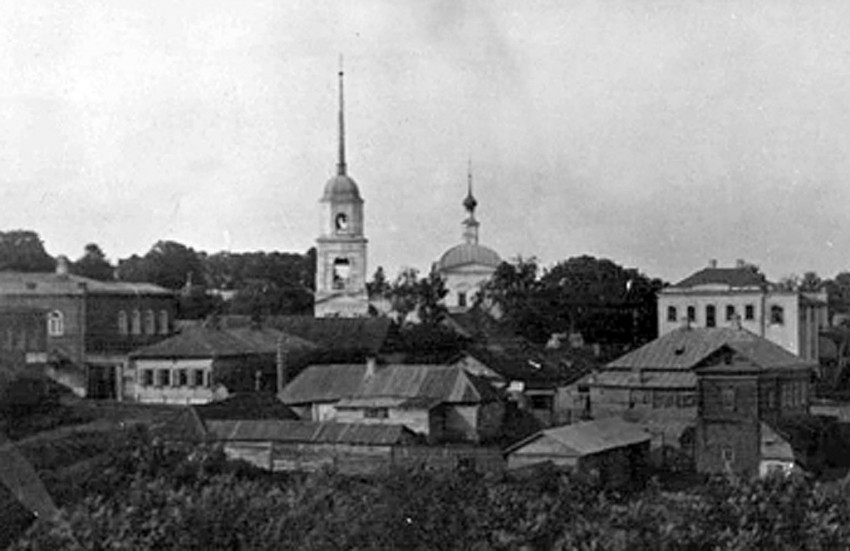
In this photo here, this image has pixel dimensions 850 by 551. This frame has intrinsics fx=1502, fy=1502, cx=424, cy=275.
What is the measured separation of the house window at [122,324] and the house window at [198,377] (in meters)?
5.15

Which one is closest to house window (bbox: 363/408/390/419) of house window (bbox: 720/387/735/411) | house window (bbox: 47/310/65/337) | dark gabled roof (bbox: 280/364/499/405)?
dark gabled roof (bbox: 280/364/499/405)

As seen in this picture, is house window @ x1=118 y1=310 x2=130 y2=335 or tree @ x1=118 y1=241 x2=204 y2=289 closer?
house window @ x1=118 y1=310 x2=130 y2=335

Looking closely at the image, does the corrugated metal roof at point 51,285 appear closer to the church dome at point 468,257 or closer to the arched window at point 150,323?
Result: the arched window at point 150,323

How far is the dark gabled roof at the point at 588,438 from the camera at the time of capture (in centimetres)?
3164

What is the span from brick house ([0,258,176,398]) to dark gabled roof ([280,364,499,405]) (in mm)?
6456

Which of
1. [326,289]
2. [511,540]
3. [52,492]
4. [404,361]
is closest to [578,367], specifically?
[404,361]

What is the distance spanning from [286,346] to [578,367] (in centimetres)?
980

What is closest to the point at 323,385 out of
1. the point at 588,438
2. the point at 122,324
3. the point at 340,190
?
the point at 588,438

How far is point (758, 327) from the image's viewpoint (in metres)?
55.7

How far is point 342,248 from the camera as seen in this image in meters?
65.0

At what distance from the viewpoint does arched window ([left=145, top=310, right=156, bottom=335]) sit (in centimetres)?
4672

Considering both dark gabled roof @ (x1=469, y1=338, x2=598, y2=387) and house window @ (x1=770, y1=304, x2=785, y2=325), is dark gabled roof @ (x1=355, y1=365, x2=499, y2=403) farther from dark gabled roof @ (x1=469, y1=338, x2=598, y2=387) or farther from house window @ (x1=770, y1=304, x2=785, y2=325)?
house window @ (x1=770, y1=304, x2=785, y2=325)

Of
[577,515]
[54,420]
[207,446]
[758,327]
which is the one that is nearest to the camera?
[577,515]

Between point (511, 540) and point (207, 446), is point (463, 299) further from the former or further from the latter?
point (511, 540)
